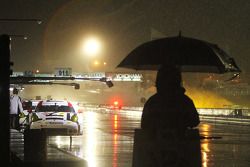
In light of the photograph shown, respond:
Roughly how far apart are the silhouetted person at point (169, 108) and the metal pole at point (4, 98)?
1975 millimetres

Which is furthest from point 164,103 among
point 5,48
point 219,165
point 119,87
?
point 119,87

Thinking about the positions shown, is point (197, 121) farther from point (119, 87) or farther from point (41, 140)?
point (119, 87)

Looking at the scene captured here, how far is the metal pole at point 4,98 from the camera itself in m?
9.09

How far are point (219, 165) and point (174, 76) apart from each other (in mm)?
8811

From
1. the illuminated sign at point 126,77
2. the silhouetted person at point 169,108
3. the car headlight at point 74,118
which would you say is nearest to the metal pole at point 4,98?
the silhouetted person at point 169,108

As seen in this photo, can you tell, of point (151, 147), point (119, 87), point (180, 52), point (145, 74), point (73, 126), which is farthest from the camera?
point (119, 87)

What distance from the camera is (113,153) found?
20078mm

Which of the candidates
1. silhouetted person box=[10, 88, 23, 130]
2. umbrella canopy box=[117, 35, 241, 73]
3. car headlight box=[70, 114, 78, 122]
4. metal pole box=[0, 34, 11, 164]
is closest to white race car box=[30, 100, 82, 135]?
car headlight box=[70, 114, 78, 122]

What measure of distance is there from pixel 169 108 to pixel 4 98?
7.67 feet

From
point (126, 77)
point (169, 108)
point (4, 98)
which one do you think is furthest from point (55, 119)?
point (126, 77)

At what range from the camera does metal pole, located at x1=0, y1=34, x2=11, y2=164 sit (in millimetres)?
9094

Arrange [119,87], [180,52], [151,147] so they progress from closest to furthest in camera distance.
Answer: [151,147], [180,52], [119,87]

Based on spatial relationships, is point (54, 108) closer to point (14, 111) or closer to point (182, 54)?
point (14, 111)

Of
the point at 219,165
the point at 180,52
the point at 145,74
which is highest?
the point at 145,74
